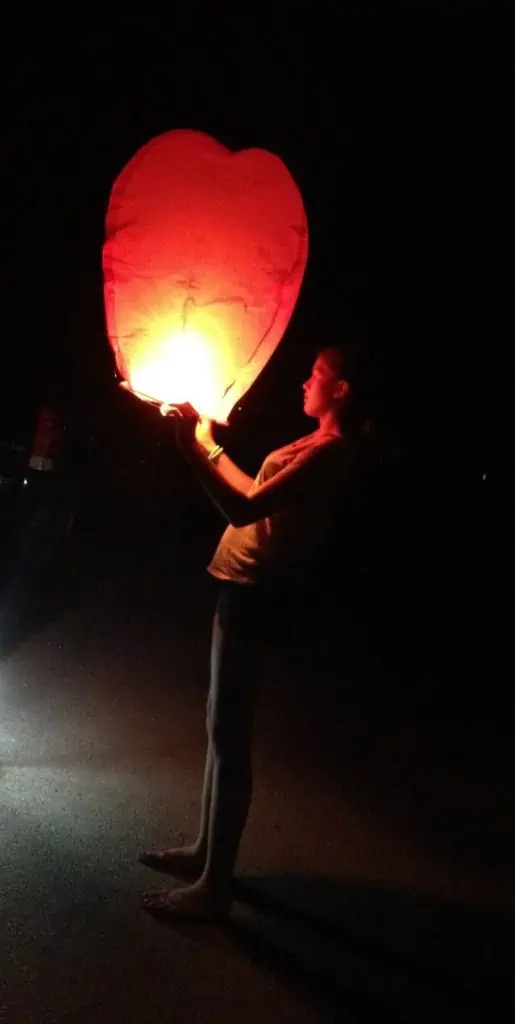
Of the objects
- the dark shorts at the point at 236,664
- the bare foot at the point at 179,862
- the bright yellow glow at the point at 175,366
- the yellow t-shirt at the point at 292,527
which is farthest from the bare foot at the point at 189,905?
the bright yellow glow at the point at 175,366

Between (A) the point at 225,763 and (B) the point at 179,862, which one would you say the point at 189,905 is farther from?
(A) the point at 225,763

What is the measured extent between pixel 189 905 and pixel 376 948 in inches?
28.0

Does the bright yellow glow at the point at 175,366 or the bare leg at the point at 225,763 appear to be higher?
the bright yellow glow at the point at 175,366

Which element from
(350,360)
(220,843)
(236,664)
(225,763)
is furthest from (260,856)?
(350,360)

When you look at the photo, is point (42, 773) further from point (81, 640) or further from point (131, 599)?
point (131, 599)

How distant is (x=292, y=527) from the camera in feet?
10.4

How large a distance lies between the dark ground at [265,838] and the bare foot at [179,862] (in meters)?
0.06

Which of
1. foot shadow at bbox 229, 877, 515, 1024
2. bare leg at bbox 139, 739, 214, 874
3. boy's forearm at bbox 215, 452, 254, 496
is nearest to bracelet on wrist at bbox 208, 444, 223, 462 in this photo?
boy's forearm at bbox 215, 452, 254, 496

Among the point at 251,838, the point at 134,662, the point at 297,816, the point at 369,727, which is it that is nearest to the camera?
the point at 251,838

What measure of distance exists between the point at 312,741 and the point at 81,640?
2.32 m

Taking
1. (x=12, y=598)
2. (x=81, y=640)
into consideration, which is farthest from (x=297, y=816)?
(x=12, y=598)

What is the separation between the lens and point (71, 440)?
1488cm

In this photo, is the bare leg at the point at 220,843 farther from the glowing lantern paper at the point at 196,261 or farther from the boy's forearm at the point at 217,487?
the glowing lantern paper at the point at 196,261

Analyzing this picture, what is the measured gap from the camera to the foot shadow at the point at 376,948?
3.00 m
